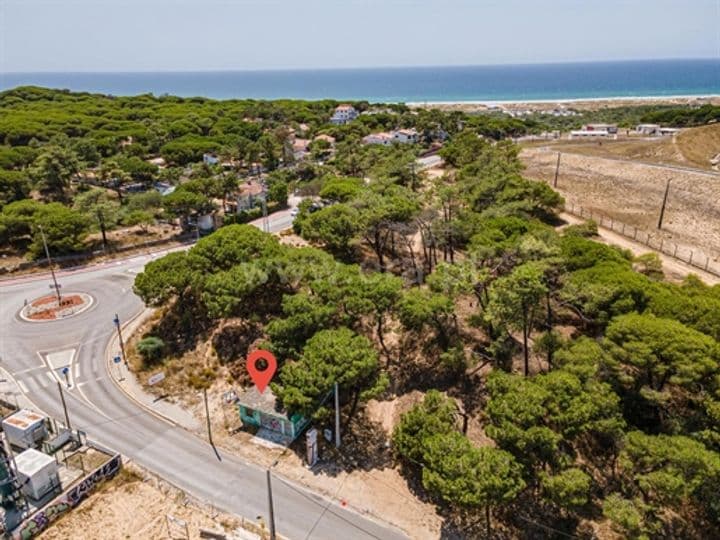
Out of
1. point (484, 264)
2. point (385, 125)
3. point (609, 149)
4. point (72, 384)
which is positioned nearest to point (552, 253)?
point (484, 264)

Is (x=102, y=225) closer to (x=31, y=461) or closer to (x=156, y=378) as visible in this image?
(x=156, y=378)

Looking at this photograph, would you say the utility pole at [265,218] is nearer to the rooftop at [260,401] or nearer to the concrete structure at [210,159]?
the concrete structure at [210,159]

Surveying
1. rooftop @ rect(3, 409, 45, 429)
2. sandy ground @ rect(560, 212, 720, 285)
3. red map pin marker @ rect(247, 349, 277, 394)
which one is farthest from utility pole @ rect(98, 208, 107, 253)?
sandy ground @ rect(560, 212, 720, 285)

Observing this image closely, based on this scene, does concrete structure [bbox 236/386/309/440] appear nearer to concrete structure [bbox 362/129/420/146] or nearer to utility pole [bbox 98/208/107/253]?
utility pole [bbox 98/208/107/253]

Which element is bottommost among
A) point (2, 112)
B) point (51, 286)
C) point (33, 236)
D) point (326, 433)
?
point (326, 433)

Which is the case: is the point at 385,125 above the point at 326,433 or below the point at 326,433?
above

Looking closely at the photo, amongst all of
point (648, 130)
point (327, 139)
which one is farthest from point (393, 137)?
point (648, 130)

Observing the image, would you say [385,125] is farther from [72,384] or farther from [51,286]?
[72,384]
